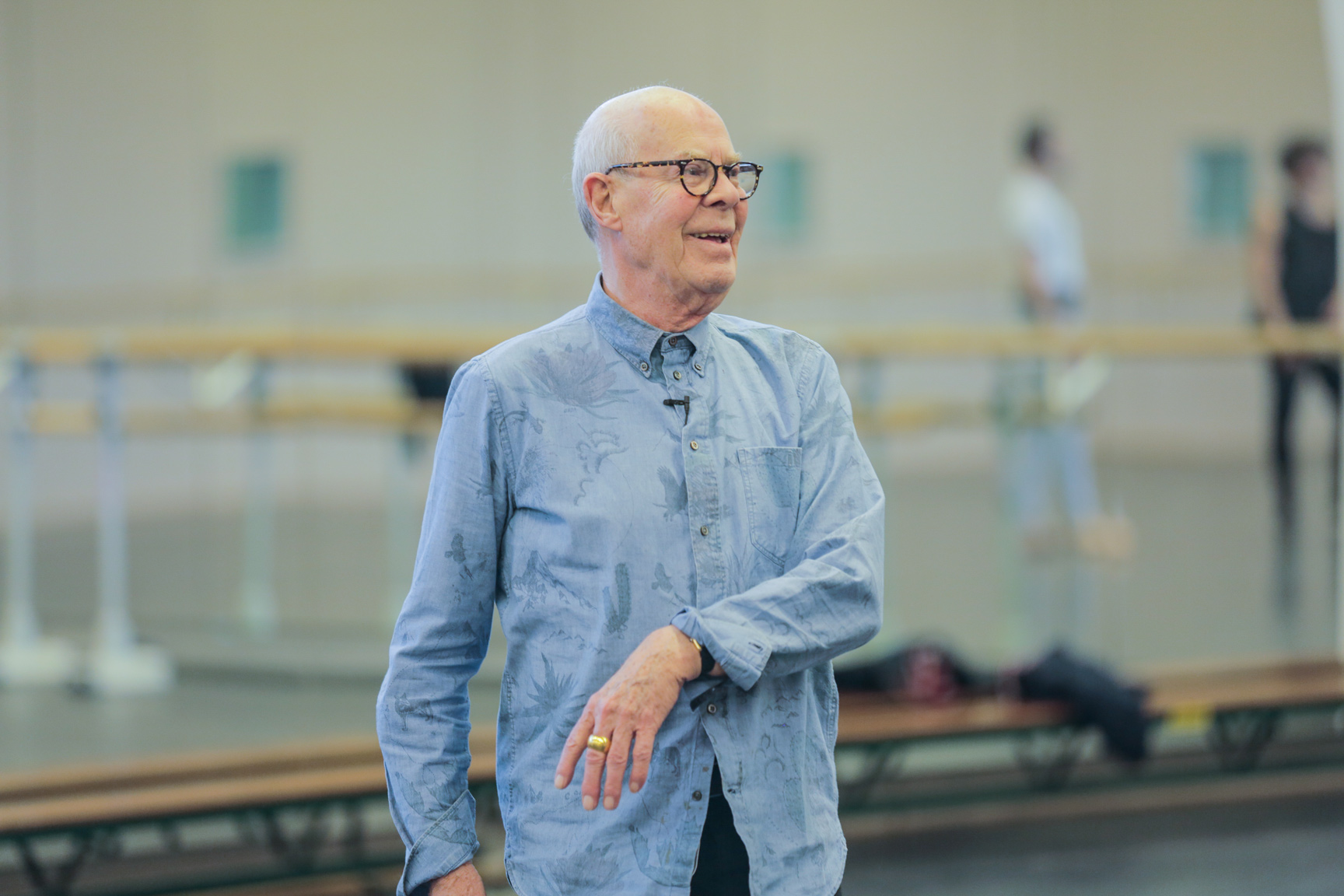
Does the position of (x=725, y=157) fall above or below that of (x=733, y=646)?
above

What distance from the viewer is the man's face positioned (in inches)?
57.0

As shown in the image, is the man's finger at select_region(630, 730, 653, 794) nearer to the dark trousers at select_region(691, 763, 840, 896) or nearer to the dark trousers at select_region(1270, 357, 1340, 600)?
the dark trousers at select_region(691, 763, 840, 896)

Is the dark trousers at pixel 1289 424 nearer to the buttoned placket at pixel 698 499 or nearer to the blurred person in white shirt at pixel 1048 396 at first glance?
the blurred person in white shirt at pixel 1048 396

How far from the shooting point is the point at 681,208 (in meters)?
1.45

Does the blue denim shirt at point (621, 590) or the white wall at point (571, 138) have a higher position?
the white wall at point (571, 138)

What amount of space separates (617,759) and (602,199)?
591 millimetres

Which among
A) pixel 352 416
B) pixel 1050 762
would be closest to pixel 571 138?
pixel 352 416

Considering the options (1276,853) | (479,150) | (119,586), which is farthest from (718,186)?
(479,150)

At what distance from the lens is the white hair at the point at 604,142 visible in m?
1.46

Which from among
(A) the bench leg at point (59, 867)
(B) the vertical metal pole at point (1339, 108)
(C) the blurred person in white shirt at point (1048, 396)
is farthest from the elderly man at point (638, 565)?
(B) the vertical metal pole at point (1339, 108)

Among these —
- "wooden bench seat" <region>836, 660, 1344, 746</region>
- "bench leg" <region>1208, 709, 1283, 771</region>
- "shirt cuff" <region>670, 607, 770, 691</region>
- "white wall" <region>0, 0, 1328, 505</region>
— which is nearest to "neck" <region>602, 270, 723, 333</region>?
"shirt cuff" <region>670, 607, 770, 691</region>

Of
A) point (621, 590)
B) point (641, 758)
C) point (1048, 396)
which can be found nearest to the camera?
point (641, 758)

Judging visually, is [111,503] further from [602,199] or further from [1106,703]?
[602,199]

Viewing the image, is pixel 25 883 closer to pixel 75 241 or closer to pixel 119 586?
pixel 119 586
